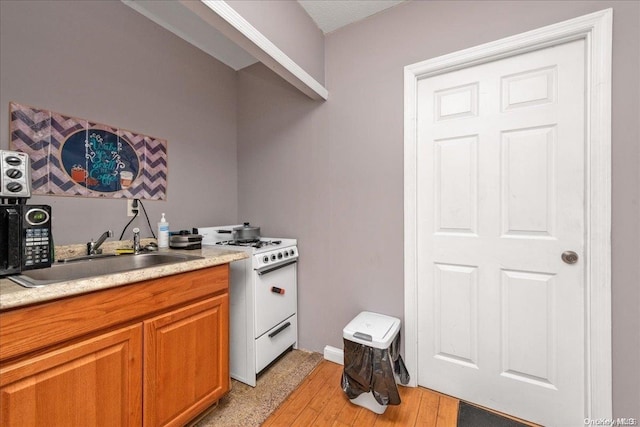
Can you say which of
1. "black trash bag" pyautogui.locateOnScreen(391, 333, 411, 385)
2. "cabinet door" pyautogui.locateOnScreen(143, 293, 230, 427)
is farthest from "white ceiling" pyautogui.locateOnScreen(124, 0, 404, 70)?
Answer: "black trash bag" pyautogui.locateOnScreen(391, 333, 411, 385)

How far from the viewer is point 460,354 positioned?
1.61 m

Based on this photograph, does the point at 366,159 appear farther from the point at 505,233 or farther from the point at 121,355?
the point at 121,355

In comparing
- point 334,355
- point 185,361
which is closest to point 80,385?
point 185,361

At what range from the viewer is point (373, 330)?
1555mm

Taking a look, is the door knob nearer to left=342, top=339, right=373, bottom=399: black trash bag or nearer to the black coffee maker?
left=342, top=339, right=373, bottom=399: black trash bag

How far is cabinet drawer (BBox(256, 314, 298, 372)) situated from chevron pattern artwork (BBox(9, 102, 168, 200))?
1309 millimetres

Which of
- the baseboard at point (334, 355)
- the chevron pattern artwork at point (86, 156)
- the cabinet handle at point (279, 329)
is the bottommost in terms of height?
the baseboard at point (334, 355)

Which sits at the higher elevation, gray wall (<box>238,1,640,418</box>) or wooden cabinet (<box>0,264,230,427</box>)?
gray wall (<box>238,1,640,418</box>)

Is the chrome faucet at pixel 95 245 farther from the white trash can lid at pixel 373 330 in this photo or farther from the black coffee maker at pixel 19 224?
the white trash can lid at pixel 373 330

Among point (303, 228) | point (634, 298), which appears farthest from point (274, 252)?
point (634, 298)

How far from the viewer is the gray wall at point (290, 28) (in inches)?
52.8

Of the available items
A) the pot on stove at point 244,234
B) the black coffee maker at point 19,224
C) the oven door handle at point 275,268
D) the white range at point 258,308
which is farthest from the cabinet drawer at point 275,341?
the black coffee maker at point 19,224

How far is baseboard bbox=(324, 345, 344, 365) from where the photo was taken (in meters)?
1.97

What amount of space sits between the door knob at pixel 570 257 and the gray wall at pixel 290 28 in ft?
6.18
